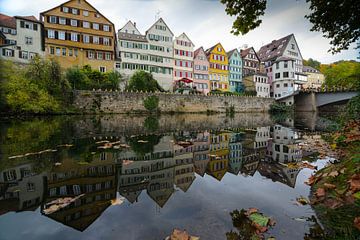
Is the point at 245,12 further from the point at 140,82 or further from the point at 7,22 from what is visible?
the point at 7,22

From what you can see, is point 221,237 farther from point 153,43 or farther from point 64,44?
point 153,43

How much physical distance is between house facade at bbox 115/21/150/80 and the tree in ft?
120

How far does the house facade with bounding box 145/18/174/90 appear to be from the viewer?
4562 centimetres

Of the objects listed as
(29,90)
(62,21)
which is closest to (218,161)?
(29,90)

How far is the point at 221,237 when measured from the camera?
Result: 2756 millimetres

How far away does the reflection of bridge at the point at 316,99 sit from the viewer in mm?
42594

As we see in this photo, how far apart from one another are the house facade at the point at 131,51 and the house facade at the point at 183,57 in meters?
7.33

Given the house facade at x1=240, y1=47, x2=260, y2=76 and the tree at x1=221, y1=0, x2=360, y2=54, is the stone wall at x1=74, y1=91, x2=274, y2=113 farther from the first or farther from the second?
the tree at x1=221, y1=0, x2=360, y2=54

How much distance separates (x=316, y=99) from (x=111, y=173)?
180 feet

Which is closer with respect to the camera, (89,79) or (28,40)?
(89,79)

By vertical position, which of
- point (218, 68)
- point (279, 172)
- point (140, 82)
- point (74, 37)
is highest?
point (74, 37)

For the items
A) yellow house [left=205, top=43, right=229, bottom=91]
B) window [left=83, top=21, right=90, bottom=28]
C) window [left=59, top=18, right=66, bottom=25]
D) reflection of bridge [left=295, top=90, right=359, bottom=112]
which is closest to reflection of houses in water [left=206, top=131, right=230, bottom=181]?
window [left=83, top=21, right=90, bottom=28]

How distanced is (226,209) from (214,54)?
55283 mm

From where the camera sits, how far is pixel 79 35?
3919cm
